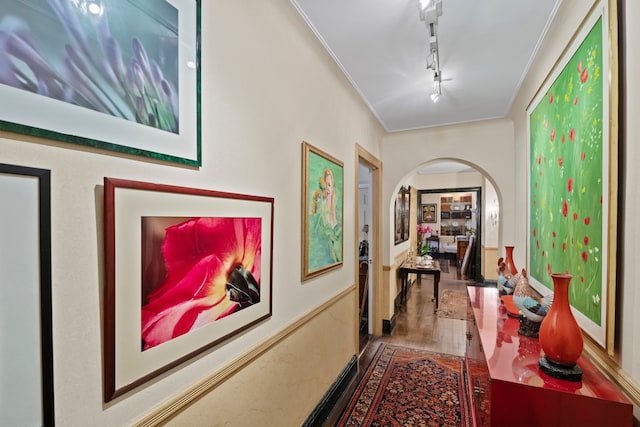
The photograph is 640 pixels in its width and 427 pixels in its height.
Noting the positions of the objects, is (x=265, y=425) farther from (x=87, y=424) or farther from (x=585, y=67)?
(x=585, y=67)

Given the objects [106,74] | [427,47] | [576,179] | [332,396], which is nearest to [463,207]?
[427,47]

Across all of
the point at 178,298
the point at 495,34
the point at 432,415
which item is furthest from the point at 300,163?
the point at 432,415

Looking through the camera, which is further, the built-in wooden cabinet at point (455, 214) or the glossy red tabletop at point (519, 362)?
the built-in wooden cabinet at point (455, 214)

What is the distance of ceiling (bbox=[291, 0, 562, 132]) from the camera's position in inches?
66.4

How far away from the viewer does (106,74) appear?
791 mm

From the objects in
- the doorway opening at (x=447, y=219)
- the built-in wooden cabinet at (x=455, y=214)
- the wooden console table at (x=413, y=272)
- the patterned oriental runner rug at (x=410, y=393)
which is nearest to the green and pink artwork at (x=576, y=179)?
the patterned oriental runner rug at (x=410, y=393)

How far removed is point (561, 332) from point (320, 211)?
140 cm

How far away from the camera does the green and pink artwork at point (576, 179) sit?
1.22 m

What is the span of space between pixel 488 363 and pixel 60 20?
1857 mm

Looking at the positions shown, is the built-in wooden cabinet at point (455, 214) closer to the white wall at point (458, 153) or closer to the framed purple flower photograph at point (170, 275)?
the white wall at point (458, 153)

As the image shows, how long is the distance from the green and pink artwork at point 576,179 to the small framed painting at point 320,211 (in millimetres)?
1368

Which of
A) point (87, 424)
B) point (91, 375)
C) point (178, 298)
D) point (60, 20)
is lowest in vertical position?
point (87, 424)

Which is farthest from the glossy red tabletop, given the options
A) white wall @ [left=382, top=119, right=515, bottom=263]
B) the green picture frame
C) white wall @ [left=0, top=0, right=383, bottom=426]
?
white wall @ [left=382, top=119, right=515, bottom=263]

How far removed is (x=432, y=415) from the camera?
7.29 feet
